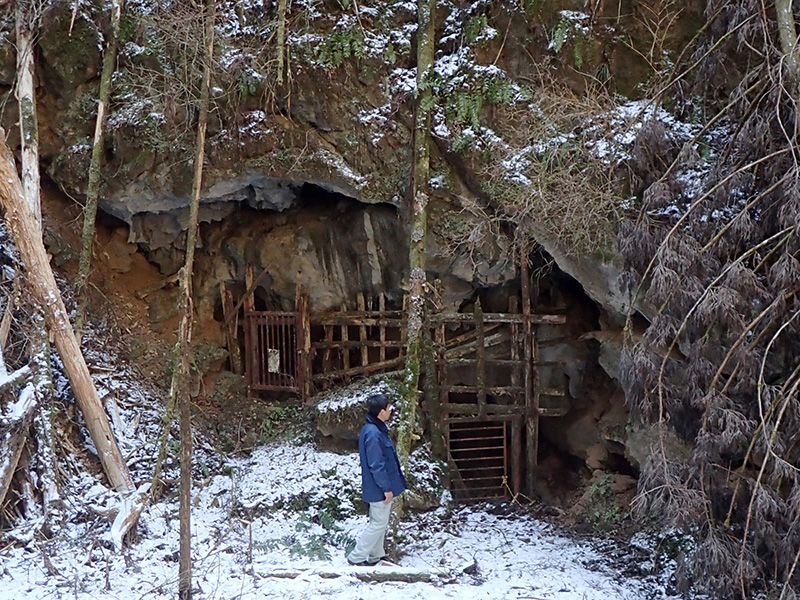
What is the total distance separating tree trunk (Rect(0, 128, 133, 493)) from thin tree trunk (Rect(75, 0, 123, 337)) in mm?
750

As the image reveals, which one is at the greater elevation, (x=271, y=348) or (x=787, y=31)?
(x=787, y=31)

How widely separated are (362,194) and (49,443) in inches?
170

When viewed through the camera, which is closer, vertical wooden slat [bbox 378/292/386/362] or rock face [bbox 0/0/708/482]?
rock face [bbox 0/0/708/482]

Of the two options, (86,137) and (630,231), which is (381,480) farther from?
(86,137)

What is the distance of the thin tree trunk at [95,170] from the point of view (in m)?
7.94

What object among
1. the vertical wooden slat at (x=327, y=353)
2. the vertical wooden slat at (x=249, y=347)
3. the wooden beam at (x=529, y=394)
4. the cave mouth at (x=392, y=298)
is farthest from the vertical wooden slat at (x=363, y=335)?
the wooden beam at (x=529, y=394)

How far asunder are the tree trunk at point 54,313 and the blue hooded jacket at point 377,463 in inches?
112

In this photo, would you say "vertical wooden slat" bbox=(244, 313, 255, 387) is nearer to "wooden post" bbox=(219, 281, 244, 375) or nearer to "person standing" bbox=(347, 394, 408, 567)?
"wooden post" bbox=(219, 281, 244, 375)

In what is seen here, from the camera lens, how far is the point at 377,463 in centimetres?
569

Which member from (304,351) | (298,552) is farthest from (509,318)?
(298,552)

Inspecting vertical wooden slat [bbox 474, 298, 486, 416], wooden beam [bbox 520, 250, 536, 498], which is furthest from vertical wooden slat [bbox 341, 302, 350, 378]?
wooden beam [bbox 520, 250, 536, 498]

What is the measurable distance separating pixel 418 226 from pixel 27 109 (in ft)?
15.1

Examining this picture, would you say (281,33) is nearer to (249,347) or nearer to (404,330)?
(404,330)

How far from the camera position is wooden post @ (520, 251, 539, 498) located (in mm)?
8656
